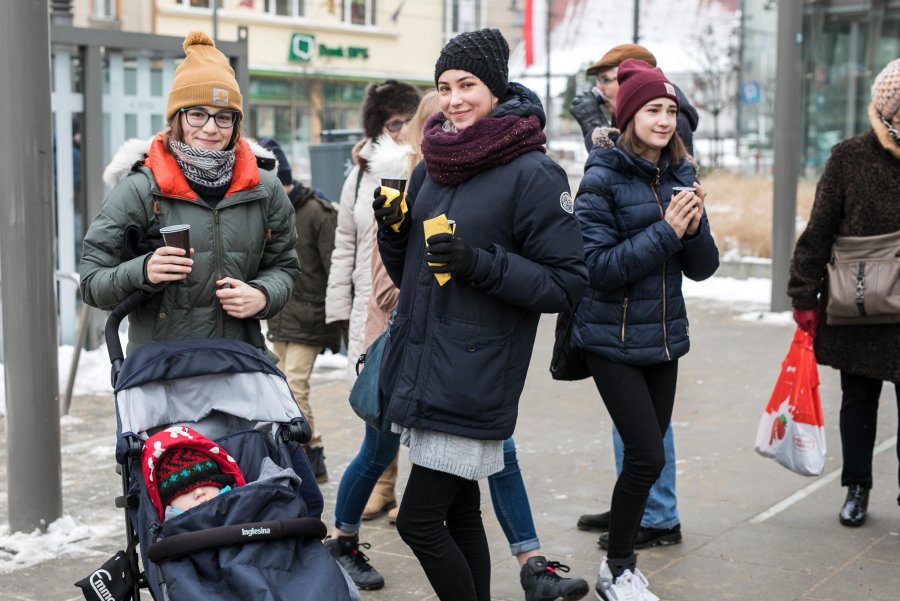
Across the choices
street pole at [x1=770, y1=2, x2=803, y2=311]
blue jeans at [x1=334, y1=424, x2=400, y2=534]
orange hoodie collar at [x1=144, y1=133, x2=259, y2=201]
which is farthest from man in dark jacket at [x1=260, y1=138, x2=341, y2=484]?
street pole at [x1=770, y1=2, x2=803, y2=311]

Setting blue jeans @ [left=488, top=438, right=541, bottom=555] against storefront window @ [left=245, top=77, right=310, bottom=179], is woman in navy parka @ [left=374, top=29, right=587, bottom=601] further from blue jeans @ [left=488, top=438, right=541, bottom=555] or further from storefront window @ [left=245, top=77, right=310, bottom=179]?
storefront window @ [left=245, top=77, right=310, bottom=179]

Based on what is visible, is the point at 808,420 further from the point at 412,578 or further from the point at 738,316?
the point at 738,316

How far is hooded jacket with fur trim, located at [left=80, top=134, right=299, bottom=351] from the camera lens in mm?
4223

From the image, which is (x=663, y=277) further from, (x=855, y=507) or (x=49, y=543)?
(x=49, y=543)

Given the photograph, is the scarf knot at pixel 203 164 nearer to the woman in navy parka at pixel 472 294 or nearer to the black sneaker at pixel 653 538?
the woman in navy parka at pixel 472 294

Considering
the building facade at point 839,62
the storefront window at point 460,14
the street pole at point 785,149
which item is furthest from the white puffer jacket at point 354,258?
the storefront window at point 460,14

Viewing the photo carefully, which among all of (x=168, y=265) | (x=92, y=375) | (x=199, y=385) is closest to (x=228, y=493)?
(x=199, y=385)

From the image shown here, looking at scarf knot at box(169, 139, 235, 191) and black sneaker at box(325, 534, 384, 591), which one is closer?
scarf knot at box(169, 139, 235, 191)

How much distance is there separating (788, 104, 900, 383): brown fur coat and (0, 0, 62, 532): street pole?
3363 mm

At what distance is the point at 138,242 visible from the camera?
4168mm

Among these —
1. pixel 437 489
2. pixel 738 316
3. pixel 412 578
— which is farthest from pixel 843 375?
pixel 738 316

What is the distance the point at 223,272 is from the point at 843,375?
9.94 feet

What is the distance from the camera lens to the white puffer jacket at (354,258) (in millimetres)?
5652

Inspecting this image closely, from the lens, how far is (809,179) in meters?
18.4
